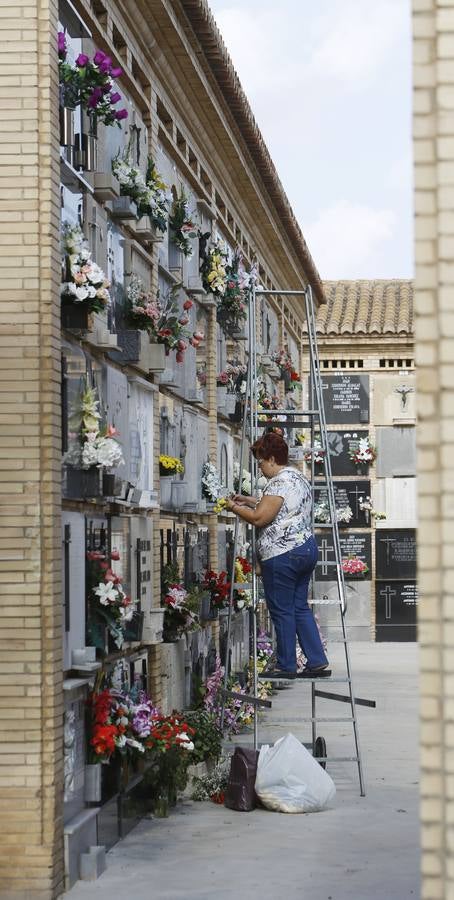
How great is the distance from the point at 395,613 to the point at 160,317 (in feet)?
57.6

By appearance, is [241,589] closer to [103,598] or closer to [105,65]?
[103,598]

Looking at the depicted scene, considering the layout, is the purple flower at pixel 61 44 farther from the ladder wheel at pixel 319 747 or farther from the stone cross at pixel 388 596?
the stone cross at pixel 388 596

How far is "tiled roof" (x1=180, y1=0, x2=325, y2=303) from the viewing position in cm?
1173

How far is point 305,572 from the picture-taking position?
409 inches

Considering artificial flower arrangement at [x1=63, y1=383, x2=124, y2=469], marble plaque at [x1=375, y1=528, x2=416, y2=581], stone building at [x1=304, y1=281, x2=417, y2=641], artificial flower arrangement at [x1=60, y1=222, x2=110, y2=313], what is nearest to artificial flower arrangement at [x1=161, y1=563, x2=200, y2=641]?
artificial flower arrangement at [x1=63, y1=383, x2=124, y2=469]

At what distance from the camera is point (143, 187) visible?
32.3 feet

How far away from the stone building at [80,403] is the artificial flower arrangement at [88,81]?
3 centimetres

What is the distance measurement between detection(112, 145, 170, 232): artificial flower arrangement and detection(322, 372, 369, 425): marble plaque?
58.5 ft

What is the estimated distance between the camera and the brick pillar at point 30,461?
24.0 feet

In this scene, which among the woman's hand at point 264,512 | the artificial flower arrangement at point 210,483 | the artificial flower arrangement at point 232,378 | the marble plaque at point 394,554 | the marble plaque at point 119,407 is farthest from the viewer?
the marble plaque at point 394,554

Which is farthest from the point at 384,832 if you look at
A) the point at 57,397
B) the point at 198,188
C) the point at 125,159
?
the point at 198,188

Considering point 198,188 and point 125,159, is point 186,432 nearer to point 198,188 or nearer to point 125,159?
point 198,188

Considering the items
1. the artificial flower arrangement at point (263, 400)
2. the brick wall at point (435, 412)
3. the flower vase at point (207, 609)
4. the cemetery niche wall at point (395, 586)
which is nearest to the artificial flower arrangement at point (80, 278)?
the brick wall at point (435, 412)

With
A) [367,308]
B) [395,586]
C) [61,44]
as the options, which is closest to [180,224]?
[61,44]
